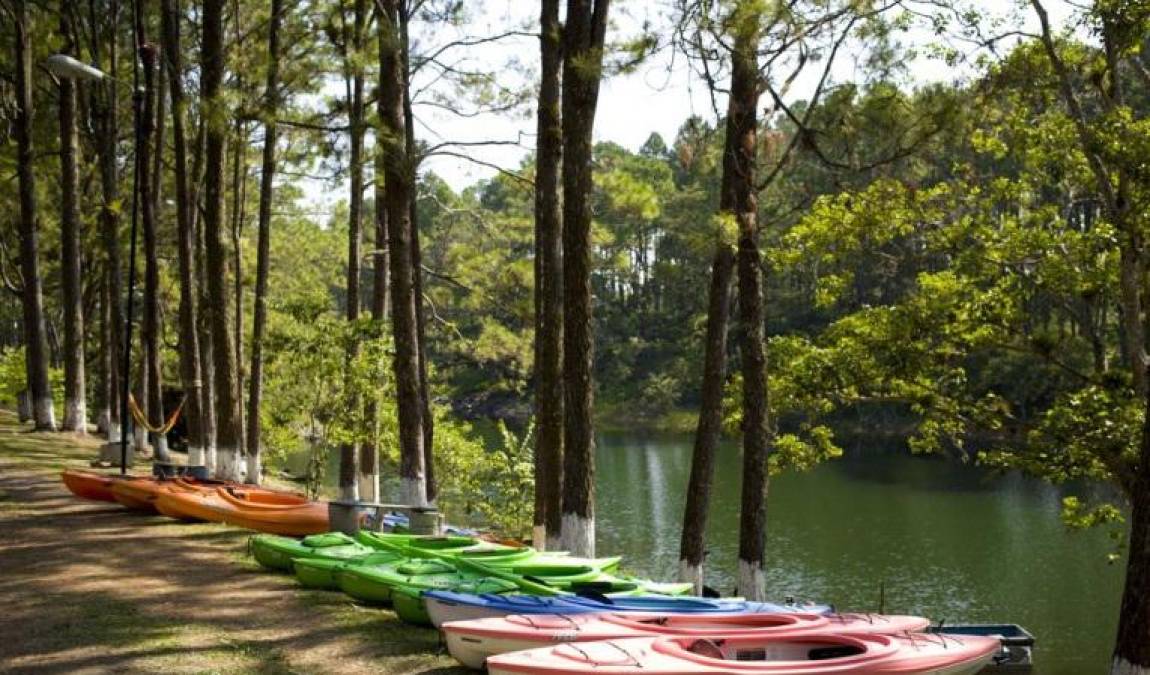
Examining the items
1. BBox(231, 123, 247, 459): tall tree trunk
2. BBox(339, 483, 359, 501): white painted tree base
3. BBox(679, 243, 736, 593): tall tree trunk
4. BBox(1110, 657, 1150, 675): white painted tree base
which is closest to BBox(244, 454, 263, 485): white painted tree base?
BBox(231, 123, 247, 459): tall tree trunk

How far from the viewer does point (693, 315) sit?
65.7 meters

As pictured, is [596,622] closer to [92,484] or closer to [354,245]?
[92,484]

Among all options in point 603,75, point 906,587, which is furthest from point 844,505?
point 603,75

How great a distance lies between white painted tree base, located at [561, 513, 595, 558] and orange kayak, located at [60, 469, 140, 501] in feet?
19.5

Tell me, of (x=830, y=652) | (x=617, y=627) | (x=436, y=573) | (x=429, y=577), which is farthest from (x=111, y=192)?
(x=830, y=652)

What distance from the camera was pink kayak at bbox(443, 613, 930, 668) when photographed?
7754 millimetres

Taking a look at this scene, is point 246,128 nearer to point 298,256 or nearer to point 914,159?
point 914,159

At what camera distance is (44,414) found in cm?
2147

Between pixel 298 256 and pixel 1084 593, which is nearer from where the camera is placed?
pixel 1084 593

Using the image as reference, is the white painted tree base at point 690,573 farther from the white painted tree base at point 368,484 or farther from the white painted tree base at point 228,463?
the white painted tree base at point 368,484

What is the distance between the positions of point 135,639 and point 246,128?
45.4 ft

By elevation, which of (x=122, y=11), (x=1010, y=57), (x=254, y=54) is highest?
(x=122, y=11)

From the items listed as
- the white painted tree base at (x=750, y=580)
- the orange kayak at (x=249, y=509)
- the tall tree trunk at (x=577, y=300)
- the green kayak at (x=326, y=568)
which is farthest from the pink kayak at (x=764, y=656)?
the orange kayak at (x=249, y=509)

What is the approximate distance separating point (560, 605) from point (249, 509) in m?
5.69
